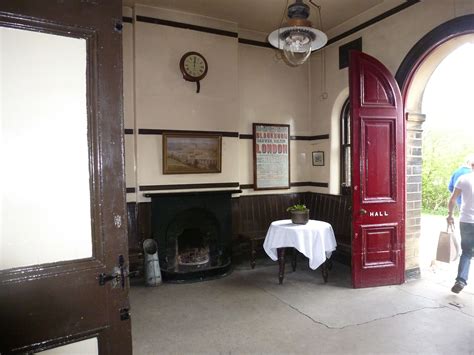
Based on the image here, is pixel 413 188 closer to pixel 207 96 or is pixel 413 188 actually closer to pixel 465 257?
pixel 465 257

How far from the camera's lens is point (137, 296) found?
398 centimetres

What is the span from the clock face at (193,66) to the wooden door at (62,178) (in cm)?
312

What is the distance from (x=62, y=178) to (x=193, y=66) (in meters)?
3.57

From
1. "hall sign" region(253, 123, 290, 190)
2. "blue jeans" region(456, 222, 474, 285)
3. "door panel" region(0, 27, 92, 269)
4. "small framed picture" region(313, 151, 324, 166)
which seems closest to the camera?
"door panel" region(0, 27, 92, 269)

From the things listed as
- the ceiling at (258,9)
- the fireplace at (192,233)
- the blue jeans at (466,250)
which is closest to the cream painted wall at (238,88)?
the ceiling at (258,9)

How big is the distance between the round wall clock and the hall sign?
1.16m

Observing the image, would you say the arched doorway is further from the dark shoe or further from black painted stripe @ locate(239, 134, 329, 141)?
black painted stripe @ locate(239, 134, 329, 141)

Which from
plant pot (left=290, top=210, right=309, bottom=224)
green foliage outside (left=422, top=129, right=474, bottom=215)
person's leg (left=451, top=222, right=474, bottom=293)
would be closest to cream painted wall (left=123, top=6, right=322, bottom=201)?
plant pot (left=290, top=210, right=309, bottom=224)

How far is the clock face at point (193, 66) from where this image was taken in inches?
186

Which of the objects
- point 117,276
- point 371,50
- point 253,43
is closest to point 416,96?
point 371,50

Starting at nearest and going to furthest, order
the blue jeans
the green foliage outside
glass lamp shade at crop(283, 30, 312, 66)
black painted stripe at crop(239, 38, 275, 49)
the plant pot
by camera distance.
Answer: glass lamp shade at crop(283, 30, 312, 66)
the blue jeans
the plant pot
black painted stripe at crop(239, 38, 275, 49)
the green foliage outside

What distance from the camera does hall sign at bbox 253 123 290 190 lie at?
5434 mm

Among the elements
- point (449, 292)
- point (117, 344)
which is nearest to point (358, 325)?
point (449, 292)

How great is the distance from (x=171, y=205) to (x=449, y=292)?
3.51m
